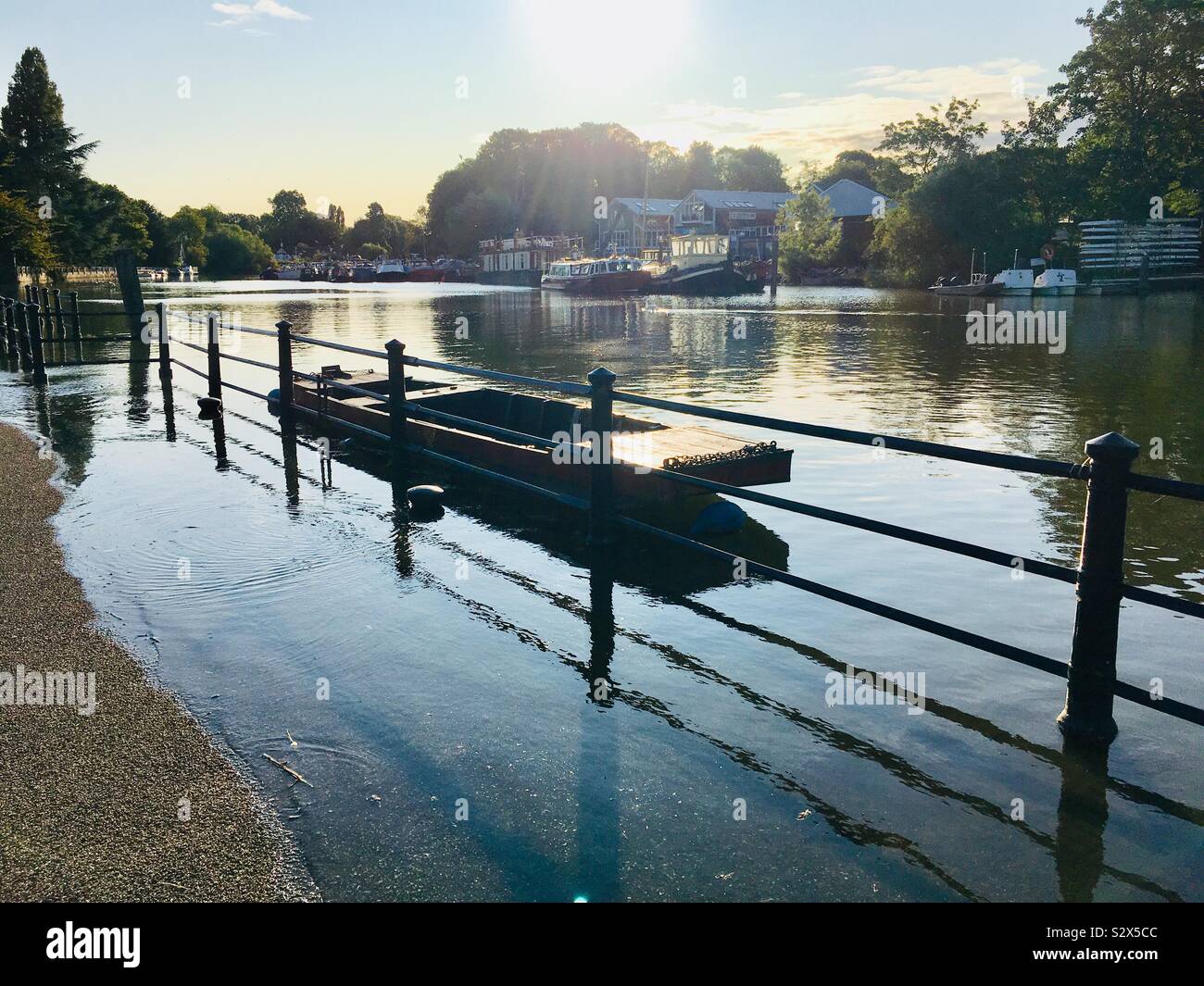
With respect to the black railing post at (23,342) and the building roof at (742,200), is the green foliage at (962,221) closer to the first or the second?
the building roof at (742,200)

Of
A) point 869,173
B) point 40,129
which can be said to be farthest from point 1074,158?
point 40,129

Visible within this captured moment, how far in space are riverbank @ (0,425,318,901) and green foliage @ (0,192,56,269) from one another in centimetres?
4730

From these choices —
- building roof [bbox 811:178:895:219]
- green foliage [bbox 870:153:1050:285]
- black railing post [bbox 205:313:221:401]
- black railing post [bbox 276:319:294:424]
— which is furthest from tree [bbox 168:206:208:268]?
black railing post [bbox 276:319:294:424]

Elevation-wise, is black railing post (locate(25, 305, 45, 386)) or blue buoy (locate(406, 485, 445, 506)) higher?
black railing post (locate(25, 305, 45, 386))

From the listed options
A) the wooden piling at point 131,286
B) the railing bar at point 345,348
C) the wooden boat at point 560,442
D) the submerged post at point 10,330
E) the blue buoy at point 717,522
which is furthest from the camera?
the submerged post at point 10,330

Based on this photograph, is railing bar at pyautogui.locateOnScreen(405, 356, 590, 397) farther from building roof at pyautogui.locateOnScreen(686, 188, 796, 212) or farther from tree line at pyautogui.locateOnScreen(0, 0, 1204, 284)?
building roof at pyautogui.locateOnScreen(686, 188, 796, 212)

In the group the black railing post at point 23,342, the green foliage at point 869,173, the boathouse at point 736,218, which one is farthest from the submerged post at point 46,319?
the boathouse at point 736,218

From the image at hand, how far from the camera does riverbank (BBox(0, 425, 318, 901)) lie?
348 cm

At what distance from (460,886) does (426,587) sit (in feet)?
12.2

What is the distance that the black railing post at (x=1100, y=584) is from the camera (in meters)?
4.16

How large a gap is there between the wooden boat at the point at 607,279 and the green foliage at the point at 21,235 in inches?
1565

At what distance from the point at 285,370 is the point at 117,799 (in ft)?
32.8

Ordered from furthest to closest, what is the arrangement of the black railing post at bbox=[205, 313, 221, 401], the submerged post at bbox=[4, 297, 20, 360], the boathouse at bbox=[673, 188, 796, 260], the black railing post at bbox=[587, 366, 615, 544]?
the boathouse at bbox=[673, 188, 796, 260] < the submerged post at bbox=[4, 297, 20, 360] < the black railing post at bbox=[205, 313, 221, 401] < the black railing post at bbox=[587, 366, 615, 544]
